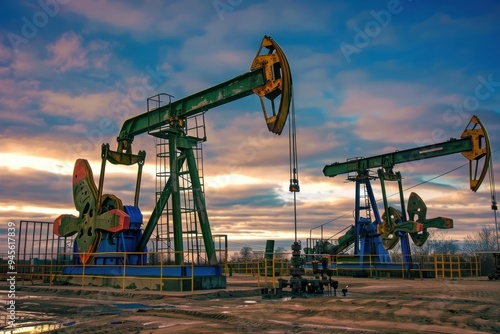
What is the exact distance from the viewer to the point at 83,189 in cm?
1789

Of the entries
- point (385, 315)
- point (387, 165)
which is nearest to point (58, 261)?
point (385, 315)

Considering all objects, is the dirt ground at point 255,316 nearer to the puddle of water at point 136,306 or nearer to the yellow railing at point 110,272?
the puddle of water at point 136,306

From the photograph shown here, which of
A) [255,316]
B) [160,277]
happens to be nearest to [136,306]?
[160,277]

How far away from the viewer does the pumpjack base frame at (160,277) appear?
1368 cm

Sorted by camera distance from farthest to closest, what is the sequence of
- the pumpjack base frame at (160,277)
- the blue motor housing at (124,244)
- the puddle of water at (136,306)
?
the blue motor housing at (124,244), the pumpjack base frame at (160,277), the puddle of water at (136,306)

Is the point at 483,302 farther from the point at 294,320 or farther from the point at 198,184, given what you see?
the point at 198,184

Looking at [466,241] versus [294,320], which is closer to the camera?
[294,320]

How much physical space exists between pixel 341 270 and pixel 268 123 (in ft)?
46.9

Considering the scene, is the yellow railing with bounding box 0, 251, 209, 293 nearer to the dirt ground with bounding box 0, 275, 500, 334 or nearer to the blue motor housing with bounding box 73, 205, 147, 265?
the blue motor housing with bounding box 73, 205, 147, 265

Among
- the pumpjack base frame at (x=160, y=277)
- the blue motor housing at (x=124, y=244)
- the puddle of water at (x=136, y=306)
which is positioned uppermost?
the blue motor housing at (x=124, y=244)

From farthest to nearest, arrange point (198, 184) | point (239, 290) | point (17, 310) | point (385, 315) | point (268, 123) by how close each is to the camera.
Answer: point (198, 184) → point (239, 290) → point (268, 123) → point (17, 310) → point (385, 315)

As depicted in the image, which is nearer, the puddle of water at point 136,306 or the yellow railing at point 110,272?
the puddle of water at point 136,306

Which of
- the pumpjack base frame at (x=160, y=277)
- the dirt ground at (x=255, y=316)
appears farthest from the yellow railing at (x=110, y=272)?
the dirt ground at (x=255, y=316)

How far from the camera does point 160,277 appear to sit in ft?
46.0
